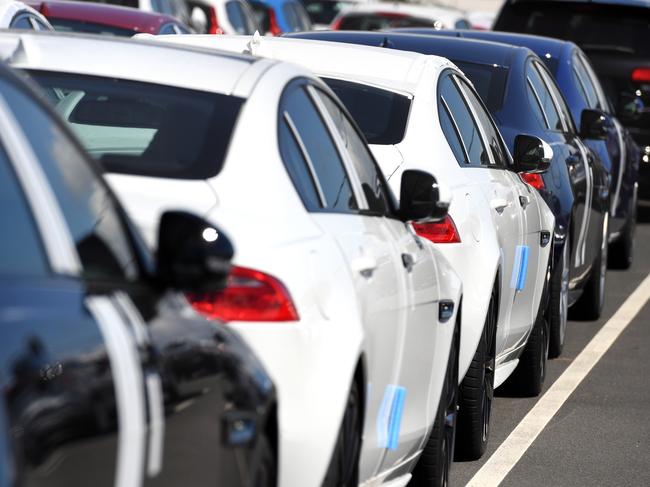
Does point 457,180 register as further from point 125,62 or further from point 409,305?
point 125,62

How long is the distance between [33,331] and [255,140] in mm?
1905

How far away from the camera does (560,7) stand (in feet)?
57.7

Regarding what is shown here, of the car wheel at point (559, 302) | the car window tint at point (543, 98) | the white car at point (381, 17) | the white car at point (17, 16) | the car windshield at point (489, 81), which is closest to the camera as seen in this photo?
the car wheel at point (559, 302)

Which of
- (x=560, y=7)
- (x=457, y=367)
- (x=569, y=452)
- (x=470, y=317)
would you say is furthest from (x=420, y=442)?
(x=560, y=7)

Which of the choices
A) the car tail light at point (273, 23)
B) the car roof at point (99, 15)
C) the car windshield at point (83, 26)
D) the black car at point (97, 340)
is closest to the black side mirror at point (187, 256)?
the black car at point (97, 340)

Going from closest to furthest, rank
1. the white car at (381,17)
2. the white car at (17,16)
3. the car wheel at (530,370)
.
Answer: the car wheel at (530,370) → the white car at (17,16) → the white car at (381,17)

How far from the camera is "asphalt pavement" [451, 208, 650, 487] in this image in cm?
760

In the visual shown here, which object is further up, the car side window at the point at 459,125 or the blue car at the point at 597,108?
the car side window at the point at 459,125

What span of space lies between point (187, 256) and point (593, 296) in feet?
29.4

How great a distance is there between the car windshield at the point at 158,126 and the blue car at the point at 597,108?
679cm

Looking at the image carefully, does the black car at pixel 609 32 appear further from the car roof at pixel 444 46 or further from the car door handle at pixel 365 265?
the car door handle at pixel 365 265

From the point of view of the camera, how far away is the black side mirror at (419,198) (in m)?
6.21

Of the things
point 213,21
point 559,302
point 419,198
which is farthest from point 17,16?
point 213,21

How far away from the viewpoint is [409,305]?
5.83 metres
